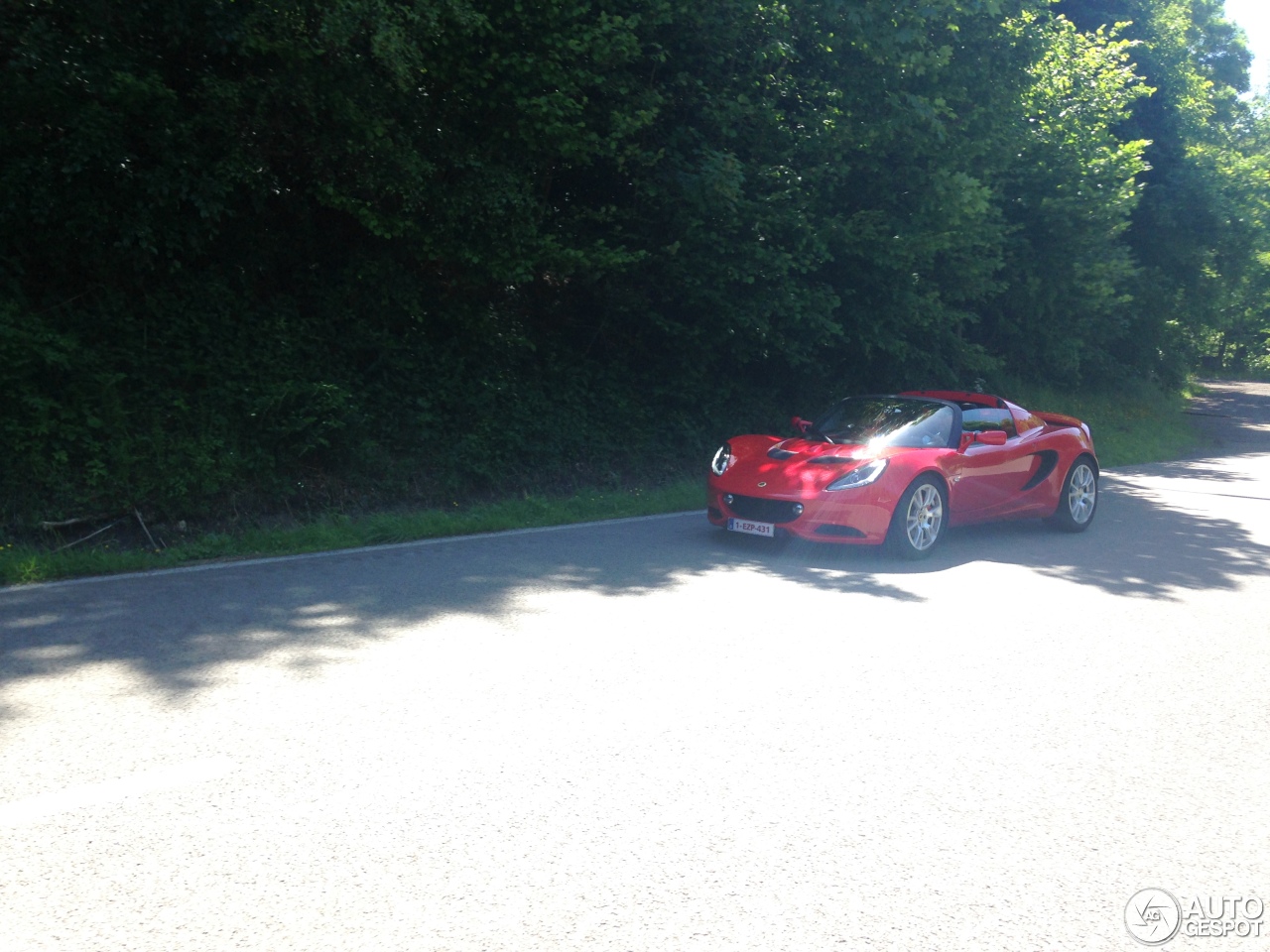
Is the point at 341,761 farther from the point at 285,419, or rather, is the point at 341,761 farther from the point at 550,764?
the point at 285,419

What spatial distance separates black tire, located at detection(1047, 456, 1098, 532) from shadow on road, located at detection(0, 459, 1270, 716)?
0.52 feet

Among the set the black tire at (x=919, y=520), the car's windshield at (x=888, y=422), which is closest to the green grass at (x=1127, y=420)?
the car's windshield at (x=888, y=422)

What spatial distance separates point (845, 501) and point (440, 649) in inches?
174

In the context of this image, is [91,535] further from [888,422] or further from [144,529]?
[888,422]

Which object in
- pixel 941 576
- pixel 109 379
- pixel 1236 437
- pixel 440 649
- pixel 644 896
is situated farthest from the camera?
pixel 1236 437

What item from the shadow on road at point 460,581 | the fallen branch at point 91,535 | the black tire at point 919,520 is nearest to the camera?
the shadow on road at point 460,581

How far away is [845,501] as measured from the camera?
384 inches

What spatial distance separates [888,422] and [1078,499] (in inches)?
102

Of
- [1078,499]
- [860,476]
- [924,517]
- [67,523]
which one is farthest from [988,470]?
[67,523]

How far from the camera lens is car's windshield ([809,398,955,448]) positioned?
35.1 ft

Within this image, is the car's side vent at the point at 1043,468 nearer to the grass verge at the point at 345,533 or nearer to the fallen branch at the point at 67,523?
the grass verge at the point at 345,533

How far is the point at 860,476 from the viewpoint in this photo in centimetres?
986

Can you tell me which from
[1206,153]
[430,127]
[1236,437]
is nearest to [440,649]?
Result: [430,127]

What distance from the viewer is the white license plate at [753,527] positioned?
9.98 m
